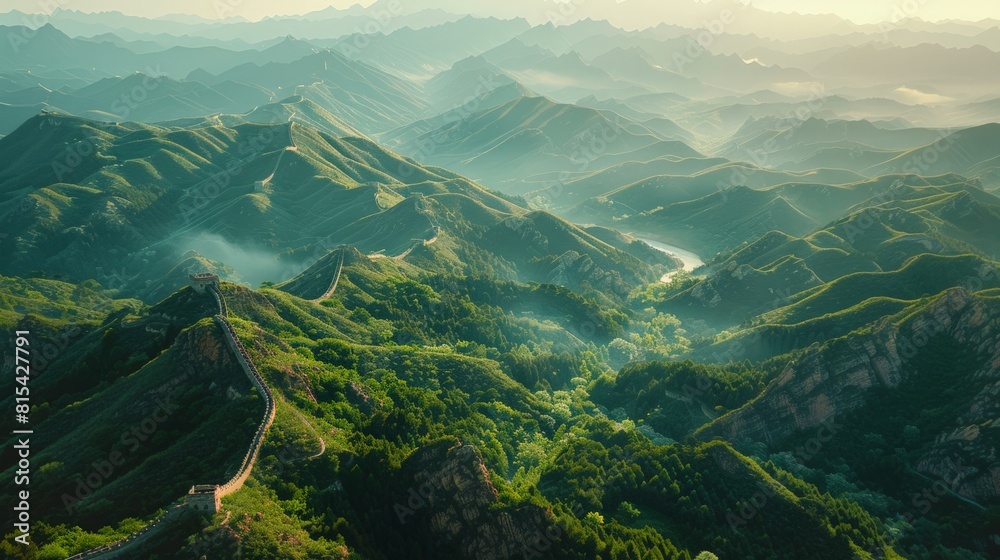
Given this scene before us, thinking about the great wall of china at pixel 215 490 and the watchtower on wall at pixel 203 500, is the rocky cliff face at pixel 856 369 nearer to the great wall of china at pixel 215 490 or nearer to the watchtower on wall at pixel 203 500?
the great wall of china at pixel 215 490

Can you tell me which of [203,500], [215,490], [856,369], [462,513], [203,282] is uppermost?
[215,490]

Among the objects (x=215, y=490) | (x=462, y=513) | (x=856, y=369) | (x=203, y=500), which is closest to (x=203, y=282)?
(x=215, y=490)

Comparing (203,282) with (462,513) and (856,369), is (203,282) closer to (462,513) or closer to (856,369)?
(462,513)

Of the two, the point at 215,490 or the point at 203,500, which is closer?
the point at 203,500

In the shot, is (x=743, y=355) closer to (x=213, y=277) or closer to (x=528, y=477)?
(x=528, y=477)

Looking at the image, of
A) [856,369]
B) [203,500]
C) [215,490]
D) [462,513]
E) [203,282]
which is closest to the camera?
[203,500]

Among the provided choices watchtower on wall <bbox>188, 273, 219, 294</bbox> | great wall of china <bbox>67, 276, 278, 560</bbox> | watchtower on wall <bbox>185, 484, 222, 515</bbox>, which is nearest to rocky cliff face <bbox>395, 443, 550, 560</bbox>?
great wall of china <bbox>67, 276, 278, 560</bbox>

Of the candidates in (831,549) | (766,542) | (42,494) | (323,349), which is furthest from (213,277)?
(831,549)
